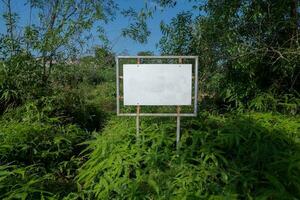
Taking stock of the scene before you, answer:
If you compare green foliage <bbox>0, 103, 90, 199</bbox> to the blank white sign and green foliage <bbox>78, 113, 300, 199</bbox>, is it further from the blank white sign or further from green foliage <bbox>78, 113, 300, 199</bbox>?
the blank white sign

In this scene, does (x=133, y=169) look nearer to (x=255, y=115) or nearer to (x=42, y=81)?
(x=255, y=115)

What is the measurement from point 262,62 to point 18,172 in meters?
3.44

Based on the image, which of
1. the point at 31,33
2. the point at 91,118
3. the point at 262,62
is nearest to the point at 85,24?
the point at 31,33

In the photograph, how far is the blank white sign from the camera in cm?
414

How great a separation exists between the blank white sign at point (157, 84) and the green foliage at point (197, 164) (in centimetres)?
30

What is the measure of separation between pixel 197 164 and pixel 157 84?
0.83 metres

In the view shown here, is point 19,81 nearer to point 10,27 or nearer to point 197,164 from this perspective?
point 10,27

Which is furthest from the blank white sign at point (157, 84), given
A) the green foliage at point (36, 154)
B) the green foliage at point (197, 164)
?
the green foliage at point (36, 154)

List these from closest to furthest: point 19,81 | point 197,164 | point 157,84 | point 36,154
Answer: point 197,164 → point 157,84 → point 36,154 → point 19,81

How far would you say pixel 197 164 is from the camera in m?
3.73

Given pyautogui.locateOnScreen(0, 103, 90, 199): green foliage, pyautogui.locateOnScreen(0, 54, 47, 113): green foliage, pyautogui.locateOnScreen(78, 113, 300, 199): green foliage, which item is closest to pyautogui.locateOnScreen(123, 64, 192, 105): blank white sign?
pyautogui.locateOnScreen(78, 113, 300, 199): green foliage

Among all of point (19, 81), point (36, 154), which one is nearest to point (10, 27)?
point (19, 81)

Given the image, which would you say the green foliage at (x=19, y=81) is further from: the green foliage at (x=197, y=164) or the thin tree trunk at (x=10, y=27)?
the green foliage at (x=197, y=164)

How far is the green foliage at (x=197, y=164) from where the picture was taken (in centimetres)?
330
